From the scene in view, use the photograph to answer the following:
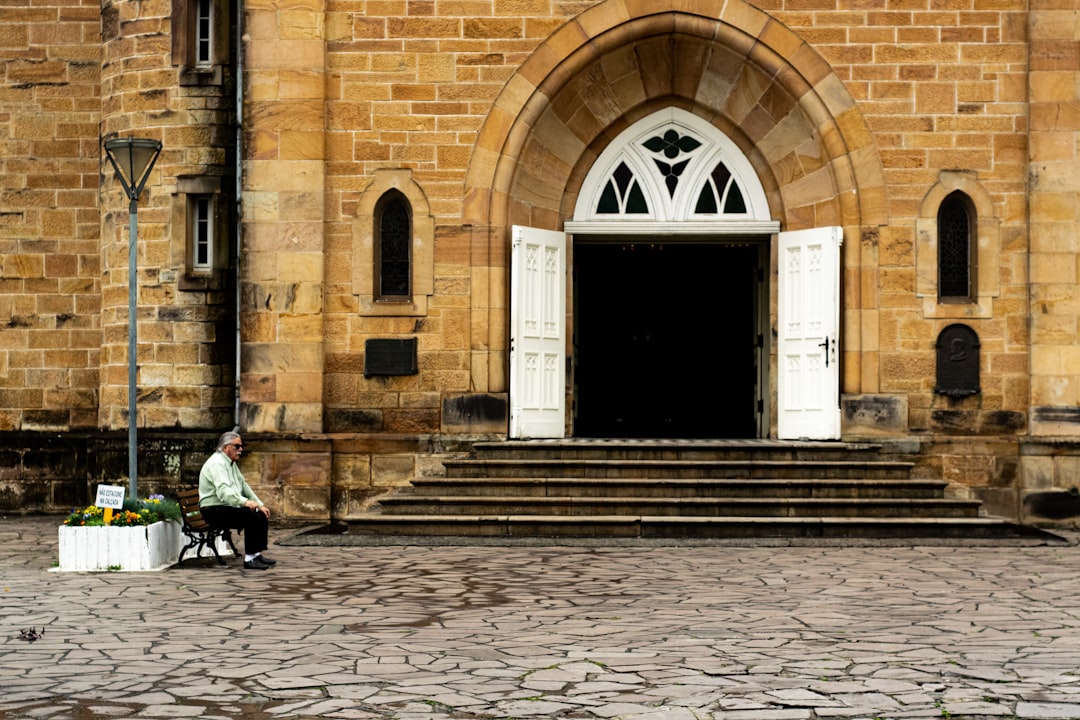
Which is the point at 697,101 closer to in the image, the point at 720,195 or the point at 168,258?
the point at 720,195

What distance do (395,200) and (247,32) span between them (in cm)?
239

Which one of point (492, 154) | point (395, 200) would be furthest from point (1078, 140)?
point (395, 200)

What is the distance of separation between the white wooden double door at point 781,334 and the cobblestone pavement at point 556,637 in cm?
353

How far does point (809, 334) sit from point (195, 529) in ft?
23.8

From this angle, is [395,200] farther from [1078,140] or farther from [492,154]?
[1078,140]

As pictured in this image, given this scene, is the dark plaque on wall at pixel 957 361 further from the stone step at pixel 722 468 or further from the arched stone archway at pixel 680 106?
the arched stone archway at pixel 680 106

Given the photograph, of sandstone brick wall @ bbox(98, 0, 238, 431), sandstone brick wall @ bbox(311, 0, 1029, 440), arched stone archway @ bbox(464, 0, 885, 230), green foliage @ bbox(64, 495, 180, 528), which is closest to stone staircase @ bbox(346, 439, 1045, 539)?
sandstone brick wall @ bbox(311, 0, 1029, 440)

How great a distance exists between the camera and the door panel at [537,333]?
1669 centimetres

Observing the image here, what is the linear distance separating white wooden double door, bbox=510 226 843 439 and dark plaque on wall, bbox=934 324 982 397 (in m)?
A: 1.09

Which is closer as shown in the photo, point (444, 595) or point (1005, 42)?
point (444, 595)

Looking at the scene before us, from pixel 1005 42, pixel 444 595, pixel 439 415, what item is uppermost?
pixel 1005 42

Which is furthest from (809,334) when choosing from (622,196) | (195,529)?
(195,529)

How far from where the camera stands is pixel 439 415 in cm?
1658

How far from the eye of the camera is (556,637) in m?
8.85
